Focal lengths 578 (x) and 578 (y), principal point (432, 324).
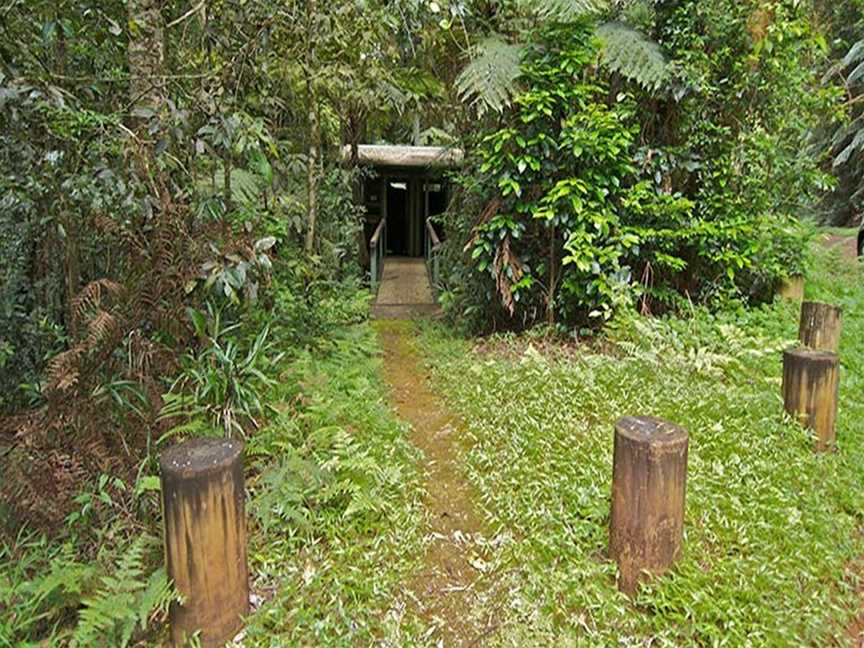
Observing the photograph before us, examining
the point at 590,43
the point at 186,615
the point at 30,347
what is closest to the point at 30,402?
the point at 30,347

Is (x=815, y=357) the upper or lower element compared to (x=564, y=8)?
lower

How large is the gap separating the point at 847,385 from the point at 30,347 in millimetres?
5496

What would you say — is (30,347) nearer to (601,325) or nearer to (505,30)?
(601,325)

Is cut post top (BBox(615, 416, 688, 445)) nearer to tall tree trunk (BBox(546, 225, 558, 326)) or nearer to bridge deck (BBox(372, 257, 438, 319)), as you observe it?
tall tree trunk (BBox(546, 225, 558, 326))

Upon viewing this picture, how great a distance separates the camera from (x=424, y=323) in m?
6.24

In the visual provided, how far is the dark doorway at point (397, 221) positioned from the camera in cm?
1328

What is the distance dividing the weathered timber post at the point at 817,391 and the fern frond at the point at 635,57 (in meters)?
2.57

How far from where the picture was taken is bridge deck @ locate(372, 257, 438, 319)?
712 centimetres

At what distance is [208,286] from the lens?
8.35ft

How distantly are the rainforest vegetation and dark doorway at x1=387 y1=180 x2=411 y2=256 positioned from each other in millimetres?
6674

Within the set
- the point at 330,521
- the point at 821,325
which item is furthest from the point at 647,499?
the point at 821,325

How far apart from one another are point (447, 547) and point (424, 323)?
394cm

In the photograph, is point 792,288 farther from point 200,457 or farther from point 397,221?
point 397,221

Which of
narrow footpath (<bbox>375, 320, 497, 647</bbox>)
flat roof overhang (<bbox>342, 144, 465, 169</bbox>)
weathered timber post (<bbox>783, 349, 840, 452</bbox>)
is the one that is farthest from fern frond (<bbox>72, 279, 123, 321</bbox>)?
flat roof overhang (<bbox>342, 144, 465, 169</bbox>)
